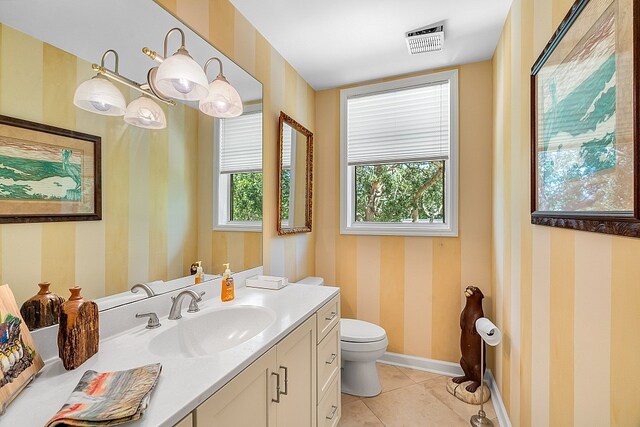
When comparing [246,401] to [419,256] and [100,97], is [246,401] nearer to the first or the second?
[100,97]

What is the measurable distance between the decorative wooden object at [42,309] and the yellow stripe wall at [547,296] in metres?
1.57

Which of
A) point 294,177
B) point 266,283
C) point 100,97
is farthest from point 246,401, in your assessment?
point 294,177

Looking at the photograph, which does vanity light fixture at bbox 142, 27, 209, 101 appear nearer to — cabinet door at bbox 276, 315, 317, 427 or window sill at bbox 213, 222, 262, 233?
window sill at bbox 213, 222, 262, 233

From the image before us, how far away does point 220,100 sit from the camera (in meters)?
1.53

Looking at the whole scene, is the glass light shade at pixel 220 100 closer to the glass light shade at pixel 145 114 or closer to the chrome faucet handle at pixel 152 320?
the glass light shade at pixel 145 114

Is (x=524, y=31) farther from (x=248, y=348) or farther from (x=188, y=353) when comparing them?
(x=188, y=353)

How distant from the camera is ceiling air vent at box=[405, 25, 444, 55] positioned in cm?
198

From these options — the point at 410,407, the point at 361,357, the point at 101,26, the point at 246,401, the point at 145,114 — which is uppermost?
the point at 101,26

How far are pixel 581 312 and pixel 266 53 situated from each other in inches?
87.0

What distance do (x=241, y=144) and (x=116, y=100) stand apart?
2.51 ft

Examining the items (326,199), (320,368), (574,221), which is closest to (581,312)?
(574,221)

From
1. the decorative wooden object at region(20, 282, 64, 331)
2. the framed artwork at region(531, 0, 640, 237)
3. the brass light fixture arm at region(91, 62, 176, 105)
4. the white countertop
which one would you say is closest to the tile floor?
the white countertop

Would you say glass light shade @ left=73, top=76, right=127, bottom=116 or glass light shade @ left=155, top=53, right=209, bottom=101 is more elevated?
glass light shade @ left=155, top=53, right=209, bottom=101

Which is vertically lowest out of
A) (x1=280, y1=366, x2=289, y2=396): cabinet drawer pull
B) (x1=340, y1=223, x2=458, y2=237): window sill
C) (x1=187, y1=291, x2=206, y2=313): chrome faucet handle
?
(x1=280, y1=366, x2=289, y2=396): cabinet drawer pull
